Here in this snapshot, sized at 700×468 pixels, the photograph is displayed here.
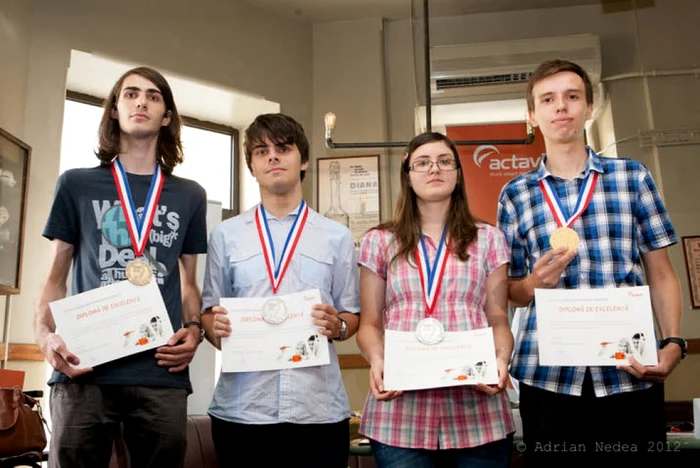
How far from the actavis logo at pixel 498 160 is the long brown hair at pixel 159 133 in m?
3.57

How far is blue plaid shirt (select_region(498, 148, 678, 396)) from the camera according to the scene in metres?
1.67

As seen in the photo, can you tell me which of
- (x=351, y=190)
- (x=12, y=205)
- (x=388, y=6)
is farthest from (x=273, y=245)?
(x=388, y=6)

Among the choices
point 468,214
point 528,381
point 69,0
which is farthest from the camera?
point 69,0

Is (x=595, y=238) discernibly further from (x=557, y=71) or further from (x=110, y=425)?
(x=110, y=425)

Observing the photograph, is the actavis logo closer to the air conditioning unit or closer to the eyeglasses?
the air conditioning unit

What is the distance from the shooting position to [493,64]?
212 inches

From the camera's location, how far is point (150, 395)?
169 cm

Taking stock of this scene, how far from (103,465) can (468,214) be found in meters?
1.11

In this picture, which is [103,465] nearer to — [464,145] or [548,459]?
[548,459]

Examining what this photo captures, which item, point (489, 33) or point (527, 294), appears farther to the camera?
point (489, 33)

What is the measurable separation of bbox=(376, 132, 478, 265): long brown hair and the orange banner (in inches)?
131

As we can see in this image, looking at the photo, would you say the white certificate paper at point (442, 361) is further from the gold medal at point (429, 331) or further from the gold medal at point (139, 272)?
the gold medal at point (139, 272)

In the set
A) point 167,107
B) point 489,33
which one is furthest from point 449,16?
point 167,107

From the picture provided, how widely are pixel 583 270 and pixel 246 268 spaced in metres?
0.86
